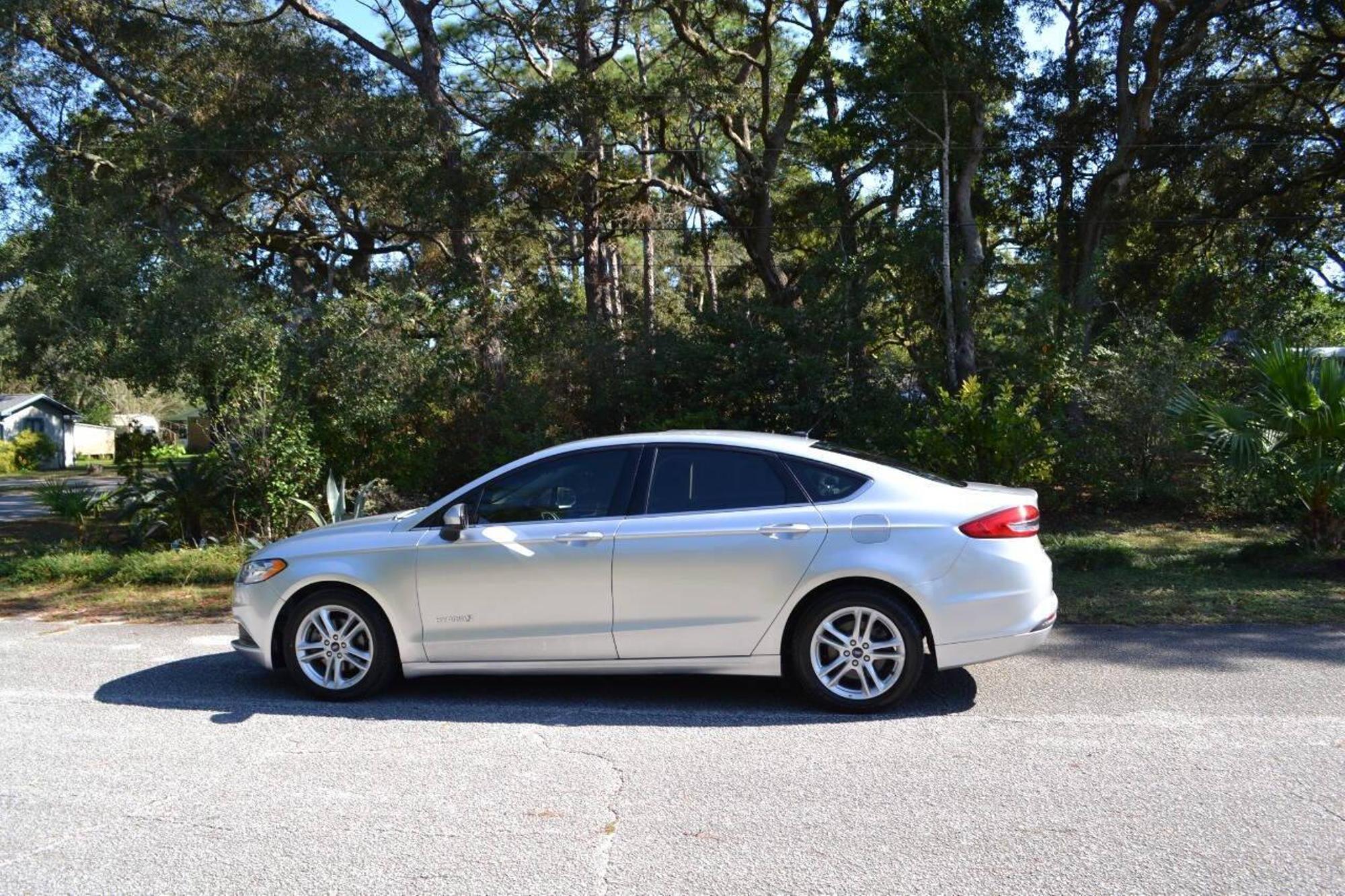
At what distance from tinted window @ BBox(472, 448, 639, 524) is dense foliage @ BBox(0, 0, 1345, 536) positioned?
6.81 m

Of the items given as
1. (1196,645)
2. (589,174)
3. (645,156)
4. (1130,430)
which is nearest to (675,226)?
(645,156)

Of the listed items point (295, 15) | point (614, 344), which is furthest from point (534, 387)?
point (295, 15)

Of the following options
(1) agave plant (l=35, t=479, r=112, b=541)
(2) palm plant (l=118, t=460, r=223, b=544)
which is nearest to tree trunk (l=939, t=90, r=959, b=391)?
(2) palm plant (l=118, t=460, r=223, b=544)

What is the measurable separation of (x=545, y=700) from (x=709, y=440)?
6.09ft

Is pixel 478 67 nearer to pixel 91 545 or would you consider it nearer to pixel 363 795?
pixel 91 545

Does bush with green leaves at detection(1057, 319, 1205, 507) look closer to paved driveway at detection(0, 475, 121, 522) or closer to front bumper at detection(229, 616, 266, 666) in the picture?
front bumper at detection(229, 616, 266, 666)

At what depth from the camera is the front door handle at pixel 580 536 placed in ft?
19.9

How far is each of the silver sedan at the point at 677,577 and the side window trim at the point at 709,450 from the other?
0.04ft

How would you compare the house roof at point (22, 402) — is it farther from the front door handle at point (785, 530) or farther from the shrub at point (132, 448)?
the front door handle at point (785, 530)

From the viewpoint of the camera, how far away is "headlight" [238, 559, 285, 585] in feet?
21.3

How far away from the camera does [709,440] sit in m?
6.35

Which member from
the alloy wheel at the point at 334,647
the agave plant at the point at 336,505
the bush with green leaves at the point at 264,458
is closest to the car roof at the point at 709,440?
the alloy wheel at the point at 334,647

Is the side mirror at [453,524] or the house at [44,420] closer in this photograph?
the side mirror at [453,524]

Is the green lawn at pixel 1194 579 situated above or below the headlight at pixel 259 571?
below
